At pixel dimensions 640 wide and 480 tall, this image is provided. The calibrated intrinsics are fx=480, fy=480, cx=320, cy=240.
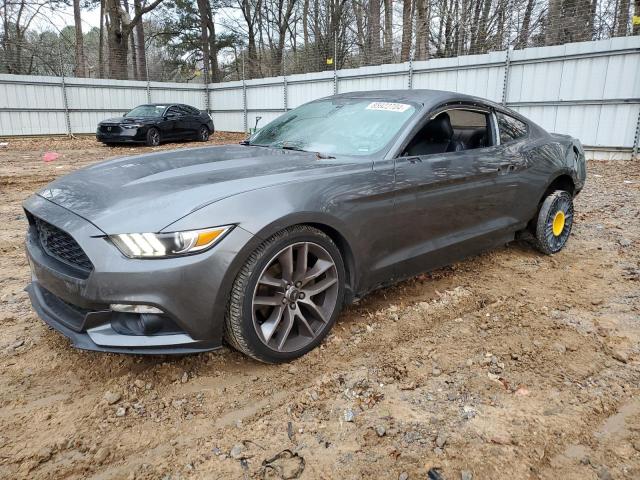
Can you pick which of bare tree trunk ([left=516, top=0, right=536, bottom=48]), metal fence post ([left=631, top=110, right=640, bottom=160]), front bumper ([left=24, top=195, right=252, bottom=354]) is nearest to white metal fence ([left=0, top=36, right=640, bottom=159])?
metal fence post ([left=631, top=110, right=640, bottom=160])

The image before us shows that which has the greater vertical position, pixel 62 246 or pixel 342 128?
pixel 342 128

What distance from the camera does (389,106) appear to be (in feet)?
11.1

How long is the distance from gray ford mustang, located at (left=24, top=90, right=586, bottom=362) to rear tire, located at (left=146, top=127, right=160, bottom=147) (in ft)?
40.0

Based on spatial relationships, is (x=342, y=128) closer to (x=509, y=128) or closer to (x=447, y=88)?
(x=509, y=128)

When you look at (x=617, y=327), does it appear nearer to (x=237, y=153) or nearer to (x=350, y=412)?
(x=350, y=412)

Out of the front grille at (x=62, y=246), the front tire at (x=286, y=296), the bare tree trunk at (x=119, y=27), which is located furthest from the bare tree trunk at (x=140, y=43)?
the front tire at (x=286, y=296)

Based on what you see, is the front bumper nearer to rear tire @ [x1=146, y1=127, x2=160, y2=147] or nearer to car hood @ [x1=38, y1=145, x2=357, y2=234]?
car hood @ [x1=38, y1=145, x2=357, y2=234]

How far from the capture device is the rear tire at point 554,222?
4281 millimetres

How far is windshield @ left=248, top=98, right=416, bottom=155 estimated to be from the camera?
3158mm

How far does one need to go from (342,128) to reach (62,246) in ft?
6.32

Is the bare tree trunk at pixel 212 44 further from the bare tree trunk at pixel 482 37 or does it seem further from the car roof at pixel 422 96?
the car roof at pixel 422 96

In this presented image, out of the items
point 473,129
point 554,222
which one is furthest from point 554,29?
point 473,129

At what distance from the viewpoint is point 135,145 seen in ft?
50.3

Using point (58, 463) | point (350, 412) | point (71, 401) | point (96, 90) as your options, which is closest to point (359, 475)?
point (350, 412)
